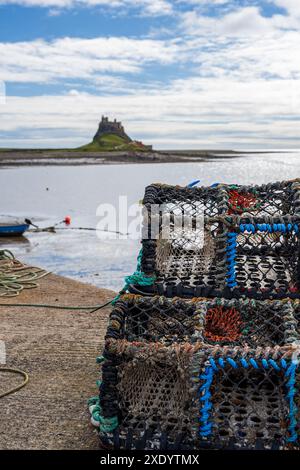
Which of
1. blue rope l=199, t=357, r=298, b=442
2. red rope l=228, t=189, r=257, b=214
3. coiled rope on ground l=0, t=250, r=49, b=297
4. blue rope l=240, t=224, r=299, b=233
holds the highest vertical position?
red rope l=228, t=189, r=257, b=214

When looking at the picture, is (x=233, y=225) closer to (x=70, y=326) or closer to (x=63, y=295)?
(x=70, y=326)

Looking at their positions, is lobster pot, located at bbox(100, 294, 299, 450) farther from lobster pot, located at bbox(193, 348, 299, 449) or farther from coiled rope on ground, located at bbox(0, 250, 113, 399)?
coiled rope on ground, located at bbox(0, 250, 113, 399)

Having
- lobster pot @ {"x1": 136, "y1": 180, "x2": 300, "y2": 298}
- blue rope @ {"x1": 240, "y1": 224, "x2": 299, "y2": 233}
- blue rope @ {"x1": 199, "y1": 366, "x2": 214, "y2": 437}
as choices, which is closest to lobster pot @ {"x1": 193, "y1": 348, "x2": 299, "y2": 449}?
blue rope @ {"x1": 199, "y1": 366, "x2": 214, "y2": 437}

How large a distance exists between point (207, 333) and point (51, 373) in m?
1.73

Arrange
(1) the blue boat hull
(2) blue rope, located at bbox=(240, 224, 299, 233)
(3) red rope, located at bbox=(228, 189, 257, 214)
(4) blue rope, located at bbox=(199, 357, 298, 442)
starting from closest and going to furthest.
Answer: (4) blue rope, located at bbox=(199, 357, 298, 442), (2) blue rope, located at bbox=(240, 224, 299, 233), (3) red rope, located at bbox=(228, 189, 257, 214), (1) the blue boat hull

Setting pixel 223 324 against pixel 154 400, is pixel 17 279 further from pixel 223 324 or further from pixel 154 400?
pixel 154 400

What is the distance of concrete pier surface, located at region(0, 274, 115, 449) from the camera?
337 cm

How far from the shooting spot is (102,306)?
648 cm

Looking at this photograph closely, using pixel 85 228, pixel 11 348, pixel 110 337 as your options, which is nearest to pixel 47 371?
pixel 11 348

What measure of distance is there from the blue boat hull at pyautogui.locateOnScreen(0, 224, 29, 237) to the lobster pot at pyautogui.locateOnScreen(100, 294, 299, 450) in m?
16.6

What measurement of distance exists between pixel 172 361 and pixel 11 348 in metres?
2.76

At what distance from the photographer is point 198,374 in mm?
2600

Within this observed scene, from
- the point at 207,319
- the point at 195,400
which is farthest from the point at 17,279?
the point at 195,400

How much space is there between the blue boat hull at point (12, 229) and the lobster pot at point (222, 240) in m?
15.7
